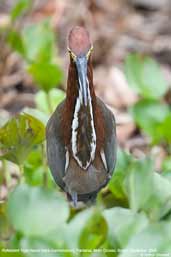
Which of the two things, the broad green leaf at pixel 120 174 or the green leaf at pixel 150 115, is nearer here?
the broad green leaf at pixel 120 174

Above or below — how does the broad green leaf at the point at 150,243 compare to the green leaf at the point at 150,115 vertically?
above

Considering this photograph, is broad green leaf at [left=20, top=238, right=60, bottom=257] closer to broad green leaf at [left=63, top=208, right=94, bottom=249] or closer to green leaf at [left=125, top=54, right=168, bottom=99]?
broad green leaf at [left=63, top=208, right=94, bottom=249]

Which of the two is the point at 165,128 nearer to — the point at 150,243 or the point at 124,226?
the point at 124,226

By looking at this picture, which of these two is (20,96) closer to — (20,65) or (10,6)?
(20,65)

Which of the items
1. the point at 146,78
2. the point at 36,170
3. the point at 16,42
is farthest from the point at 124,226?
the point at 16,42

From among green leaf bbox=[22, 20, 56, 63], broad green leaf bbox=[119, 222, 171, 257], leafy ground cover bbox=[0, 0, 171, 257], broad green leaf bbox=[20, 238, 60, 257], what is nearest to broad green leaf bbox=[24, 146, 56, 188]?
leafy ground cover bbox=[0, 0, 171, 257]

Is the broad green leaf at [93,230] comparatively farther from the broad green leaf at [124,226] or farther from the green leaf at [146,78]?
the green leaf at [146,78]

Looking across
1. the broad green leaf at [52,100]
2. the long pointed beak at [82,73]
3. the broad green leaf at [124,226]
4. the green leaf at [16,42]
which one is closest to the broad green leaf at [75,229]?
the broad green leaf at [124,226]

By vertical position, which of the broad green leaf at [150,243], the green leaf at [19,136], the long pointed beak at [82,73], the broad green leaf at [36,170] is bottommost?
the broad green leaf at [36,170]
